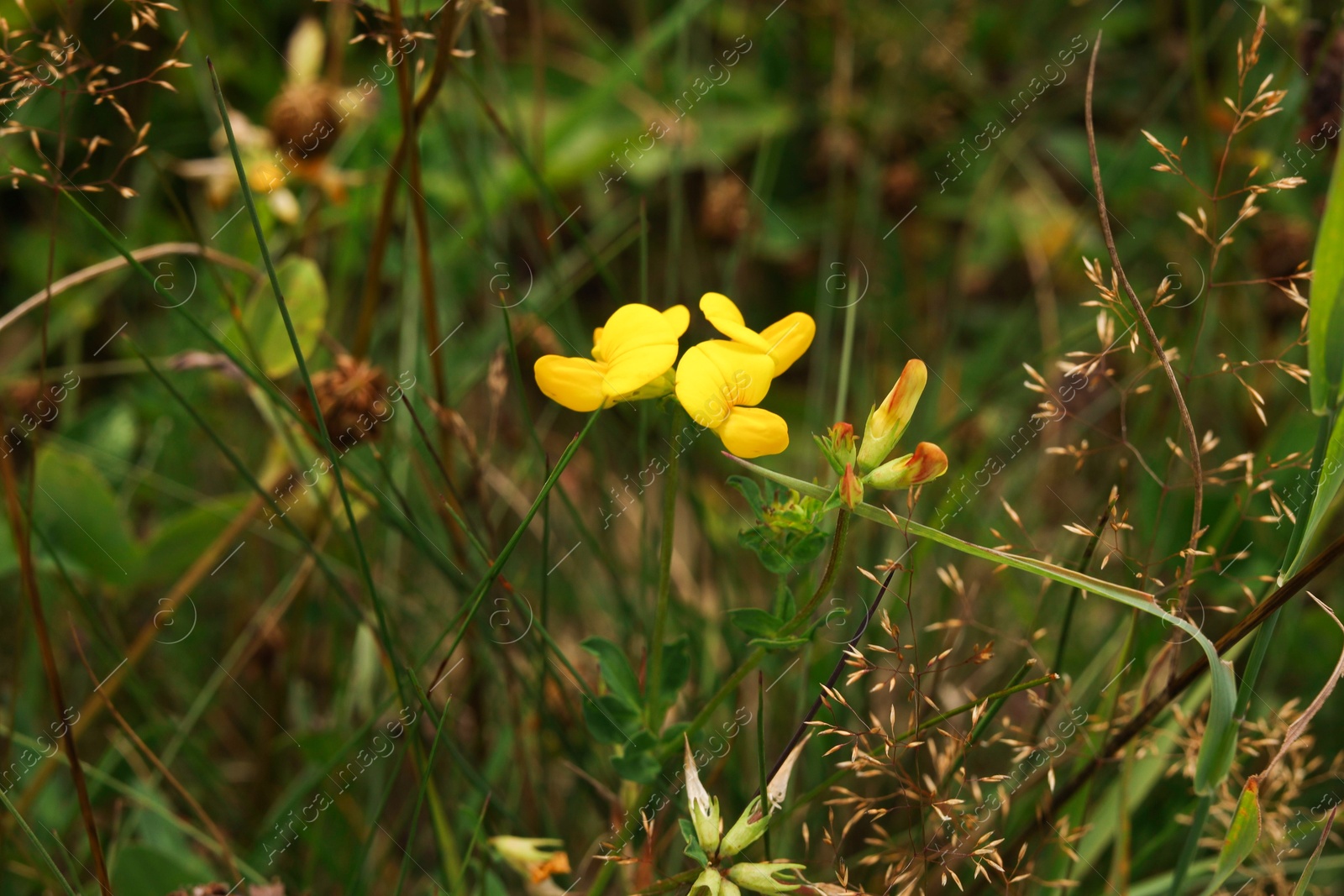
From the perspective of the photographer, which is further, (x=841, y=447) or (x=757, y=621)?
(x=757, y=621)

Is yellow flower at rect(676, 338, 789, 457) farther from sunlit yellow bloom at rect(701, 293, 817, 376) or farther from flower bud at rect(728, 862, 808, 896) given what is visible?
flower bud at rect(728, 862, 808, 896)

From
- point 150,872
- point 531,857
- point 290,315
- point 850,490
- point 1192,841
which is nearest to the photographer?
point 850,490

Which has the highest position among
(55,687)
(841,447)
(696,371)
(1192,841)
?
(696,371)

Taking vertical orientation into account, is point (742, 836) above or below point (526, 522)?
below

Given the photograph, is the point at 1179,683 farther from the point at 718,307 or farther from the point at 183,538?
the point at 183,538

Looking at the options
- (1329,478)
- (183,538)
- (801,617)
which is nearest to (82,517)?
(183,538)

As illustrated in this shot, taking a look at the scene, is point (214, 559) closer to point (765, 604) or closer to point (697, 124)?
point (765, 604)

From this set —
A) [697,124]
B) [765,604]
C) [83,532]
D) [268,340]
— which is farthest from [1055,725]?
[697,124]

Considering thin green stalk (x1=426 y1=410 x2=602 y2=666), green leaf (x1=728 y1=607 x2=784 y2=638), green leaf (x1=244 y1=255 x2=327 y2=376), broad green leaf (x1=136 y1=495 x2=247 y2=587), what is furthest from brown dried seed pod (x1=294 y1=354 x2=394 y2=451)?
green leaf (x1=728 y1=607 x2=784 y2=638)
